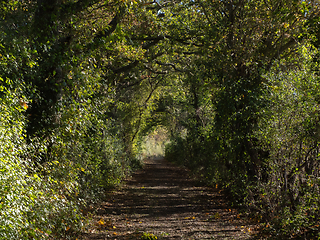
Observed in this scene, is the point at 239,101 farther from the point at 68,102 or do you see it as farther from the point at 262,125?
the point at 68,102

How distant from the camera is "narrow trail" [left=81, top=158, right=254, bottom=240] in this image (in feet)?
23.1

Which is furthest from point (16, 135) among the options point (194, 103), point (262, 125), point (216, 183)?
point (194, 103)

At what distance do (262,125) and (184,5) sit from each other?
6.41m

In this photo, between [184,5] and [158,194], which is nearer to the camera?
[184,5]

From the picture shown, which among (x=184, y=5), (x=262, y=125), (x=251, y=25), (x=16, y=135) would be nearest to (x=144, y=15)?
(x=184, y=5)

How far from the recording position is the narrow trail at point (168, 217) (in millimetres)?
7027

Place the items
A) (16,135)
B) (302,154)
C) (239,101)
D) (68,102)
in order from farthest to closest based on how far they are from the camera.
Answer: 1. (239,101)
2. (68,102)
3. (302,154)
4. (16,135)

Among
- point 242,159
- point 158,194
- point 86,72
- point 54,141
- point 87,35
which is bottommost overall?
point 158,194

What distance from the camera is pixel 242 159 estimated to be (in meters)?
8.95

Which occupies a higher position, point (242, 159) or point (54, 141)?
point (54, 141)

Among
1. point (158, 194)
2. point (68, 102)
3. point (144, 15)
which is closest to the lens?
point (68, 102)

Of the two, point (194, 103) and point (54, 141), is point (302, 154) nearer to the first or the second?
point (54, 141)

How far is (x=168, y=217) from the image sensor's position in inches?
352

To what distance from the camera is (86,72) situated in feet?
23.6
